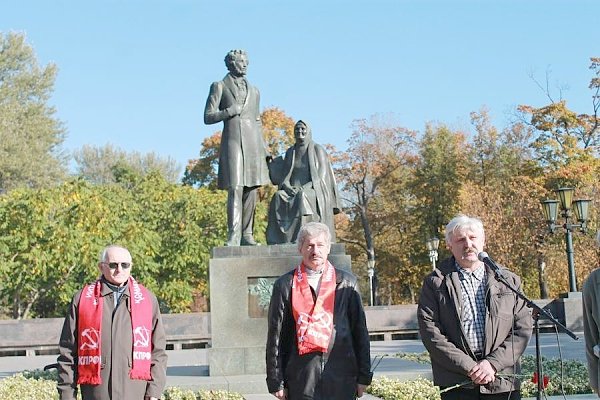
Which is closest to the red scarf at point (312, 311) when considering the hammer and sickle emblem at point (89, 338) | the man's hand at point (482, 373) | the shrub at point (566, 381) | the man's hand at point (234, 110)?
the man's hand at point (482, 373)

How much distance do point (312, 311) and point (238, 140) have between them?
7626 mm

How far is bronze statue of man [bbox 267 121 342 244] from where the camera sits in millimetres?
12844

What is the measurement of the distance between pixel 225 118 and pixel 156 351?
7198mm

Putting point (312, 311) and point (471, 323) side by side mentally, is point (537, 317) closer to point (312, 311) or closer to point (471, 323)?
point (471, 323)

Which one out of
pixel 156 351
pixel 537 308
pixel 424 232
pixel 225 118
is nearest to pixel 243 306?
pixel 225 118

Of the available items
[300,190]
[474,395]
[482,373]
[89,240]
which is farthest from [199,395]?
[89,240]

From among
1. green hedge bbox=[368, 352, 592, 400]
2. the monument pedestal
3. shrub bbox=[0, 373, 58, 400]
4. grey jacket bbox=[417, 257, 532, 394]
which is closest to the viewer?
grey jacket bbox=[417, 257, 532, 394]

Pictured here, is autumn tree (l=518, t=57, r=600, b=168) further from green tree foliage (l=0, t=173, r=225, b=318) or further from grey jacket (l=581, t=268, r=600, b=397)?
grey jacket (l=581, t=268, r=600, b=397)

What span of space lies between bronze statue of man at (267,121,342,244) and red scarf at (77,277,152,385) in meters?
7.23

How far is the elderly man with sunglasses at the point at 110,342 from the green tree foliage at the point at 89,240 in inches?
983

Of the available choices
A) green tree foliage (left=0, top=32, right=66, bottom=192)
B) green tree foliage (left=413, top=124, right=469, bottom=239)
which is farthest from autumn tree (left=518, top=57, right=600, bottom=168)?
green tree foliage (left=0, top=32, right=66, bottom=192)

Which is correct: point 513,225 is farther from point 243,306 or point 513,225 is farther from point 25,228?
point 243,306

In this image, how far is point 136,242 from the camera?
32.5m

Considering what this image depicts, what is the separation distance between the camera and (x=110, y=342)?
18.2 ft
